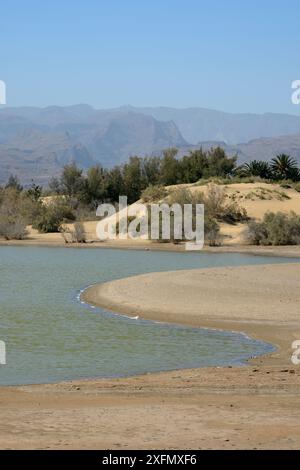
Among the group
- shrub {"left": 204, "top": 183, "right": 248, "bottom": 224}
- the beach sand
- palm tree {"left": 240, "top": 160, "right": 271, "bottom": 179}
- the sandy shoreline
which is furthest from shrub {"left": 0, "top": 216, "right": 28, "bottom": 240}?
the beach sand

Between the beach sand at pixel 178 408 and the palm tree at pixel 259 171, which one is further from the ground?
the palm tree at pixel 259 171

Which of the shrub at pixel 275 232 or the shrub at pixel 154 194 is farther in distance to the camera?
the shrub at pixel 154 194

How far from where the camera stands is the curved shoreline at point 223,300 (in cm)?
2025

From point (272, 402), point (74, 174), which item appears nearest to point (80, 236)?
point (74, 174)

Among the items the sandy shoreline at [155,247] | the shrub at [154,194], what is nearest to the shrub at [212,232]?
the sandy shoreline at [155,247]

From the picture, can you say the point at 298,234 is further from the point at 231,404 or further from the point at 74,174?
the point at 231,404

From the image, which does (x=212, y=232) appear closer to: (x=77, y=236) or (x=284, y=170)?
(x=77, y=236)

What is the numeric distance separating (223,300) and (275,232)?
1006 inches

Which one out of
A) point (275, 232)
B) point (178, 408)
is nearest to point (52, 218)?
point (275, 232)

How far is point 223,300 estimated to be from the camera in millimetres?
24016

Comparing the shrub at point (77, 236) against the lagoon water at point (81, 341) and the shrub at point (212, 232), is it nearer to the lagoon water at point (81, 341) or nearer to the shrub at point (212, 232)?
the shrub at point (212, 232)

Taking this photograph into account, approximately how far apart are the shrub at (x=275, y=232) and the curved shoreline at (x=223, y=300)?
17252 millimetres

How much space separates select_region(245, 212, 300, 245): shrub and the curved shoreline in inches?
679

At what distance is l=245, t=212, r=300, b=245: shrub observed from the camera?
160 feet
